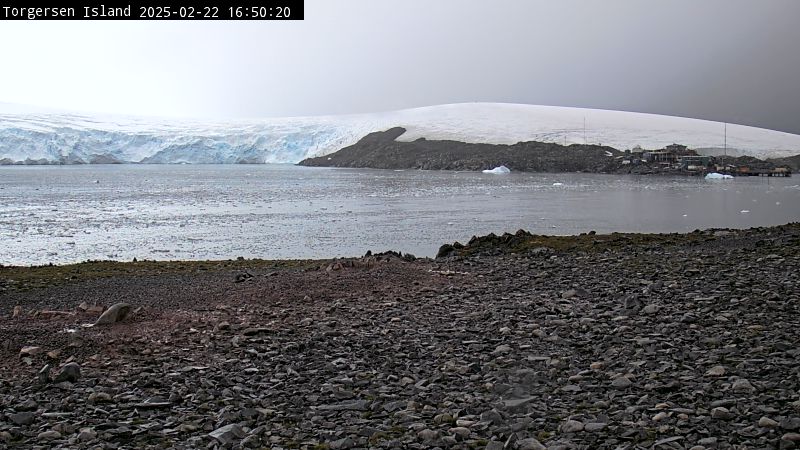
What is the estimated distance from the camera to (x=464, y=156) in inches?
2709

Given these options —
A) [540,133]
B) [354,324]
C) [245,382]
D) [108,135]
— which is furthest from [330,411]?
[540,133]

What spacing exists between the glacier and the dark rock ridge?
1.48 meters

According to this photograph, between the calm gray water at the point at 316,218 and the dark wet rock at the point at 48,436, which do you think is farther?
the calm gray water at the point at 316,218

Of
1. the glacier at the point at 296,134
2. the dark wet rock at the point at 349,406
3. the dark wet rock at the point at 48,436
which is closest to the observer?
the dark wet rock at the point at 48,436

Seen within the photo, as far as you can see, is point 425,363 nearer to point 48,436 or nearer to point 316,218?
point 48,436

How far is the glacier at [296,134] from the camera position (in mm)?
59344

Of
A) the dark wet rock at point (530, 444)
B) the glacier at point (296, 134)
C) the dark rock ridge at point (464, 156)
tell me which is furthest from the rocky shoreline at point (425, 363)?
the glacier at point (296, 134)

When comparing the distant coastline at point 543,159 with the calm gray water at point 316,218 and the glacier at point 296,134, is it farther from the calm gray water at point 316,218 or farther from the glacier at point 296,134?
the calm gray water at point 316,218

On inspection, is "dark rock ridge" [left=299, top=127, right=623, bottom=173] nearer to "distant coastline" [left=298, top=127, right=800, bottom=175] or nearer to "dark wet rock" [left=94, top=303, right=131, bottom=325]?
"distant coastline" [left=298, top=127, right=800, bottom=175]

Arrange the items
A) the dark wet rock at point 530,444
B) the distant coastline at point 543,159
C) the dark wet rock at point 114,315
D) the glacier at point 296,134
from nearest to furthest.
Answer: the dark wet rock at point 530,444 < the dark wet rock at point 114,315 < the distant coastline at point 543,159 < the glacier at point 296,134

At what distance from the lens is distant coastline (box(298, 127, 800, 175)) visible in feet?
189

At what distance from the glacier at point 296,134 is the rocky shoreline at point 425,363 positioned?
56.5 meters

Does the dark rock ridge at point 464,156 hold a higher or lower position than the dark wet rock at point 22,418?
higher

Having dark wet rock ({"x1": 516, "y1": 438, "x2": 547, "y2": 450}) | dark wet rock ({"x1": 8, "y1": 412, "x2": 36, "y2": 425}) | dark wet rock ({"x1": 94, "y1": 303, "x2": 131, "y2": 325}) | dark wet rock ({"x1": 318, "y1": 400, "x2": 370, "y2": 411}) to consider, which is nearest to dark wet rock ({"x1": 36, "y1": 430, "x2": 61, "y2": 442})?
dark wet rock ({"x1": 8, "y1": 412, "x2": 36, "y2": 425})
